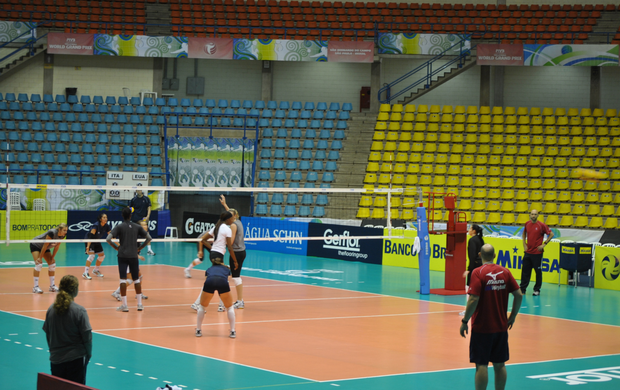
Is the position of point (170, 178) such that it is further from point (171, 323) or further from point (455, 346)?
point (455, 346)

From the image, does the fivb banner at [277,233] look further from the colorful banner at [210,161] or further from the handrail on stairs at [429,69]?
the handrail on stairs at [429,69]

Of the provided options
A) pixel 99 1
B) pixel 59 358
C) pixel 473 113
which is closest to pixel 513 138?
pixel 473 113

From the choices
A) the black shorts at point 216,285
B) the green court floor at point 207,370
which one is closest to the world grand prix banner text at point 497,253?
the green court floor at point 207,370

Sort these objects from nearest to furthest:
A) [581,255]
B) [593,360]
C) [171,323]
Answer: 1. [593,360]
2. [171,323]
3. [581,255]

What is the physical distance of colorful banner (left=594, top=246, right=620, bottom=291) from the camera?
18.9 metres

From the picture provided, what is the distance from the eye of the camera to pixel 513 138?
30.1m

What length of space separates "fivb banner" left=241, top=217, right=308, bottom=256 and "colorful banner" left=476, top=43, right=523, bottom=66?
1141cm

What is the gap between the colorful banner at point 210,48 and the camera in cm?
3200

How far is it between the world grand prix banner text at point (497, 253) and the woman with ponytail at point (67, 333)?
537 inches

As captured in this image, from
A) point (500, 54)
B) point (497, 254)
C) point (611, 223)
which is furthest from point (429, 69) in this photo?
point (497, 254)

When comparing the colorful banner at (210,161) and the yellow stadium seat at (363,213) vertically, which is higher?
the colorful banner at (210,161)

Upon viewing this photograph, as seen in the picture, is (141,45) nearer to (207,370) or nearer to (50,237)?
(50,237)

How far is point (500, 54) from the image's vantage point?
31.2 m

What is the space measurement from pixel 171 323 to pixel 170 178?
57.7 ft
